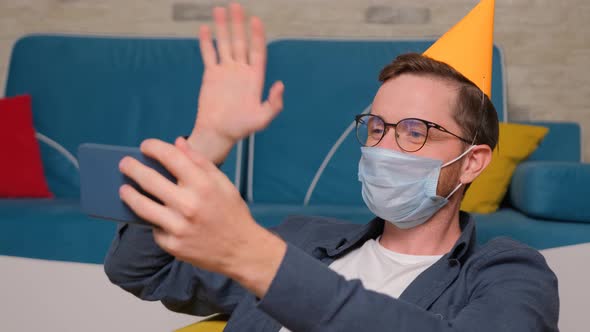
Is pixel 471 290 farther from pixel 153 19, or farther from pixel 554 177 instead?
pixel 153 19

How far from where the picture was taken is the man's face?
4.01 feet

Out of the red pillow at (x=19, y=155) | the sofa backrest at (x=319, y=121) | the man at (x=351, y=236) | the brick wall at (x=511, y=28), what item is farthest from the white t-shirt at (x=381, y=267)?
the brick wall at (x=511, y=28)

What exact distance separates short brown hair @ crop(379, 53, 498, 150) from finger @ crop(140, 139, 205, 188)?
2.34ft

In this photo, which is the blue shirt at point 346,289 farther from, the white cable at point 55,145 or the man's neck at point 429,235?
the white cable at point 55,145

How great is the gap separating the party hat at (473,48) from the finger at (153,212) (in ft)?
2.64

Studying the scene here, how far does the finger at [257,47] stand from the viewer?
72 centimetres

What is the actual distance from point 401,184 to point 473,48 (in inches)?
11.3

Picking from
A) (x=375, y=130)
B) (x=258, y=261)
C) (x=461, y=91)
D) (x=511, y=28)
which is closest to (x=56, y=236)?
(x=375, y=130)

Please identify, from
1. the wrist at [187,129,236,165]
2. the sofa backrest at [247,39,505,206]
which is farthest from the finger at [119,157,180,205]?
the sofa backrest at [247,39,505,206]

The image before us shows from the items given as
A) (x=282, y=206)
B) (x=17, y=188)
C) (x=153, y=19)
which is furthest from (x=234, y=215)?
(x=153, y=19)

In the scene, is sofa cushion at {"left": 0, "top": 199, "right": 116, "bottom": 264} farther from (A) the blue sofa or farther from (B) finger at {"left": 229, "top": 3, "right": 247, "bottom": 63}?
(B) finger at {"left": 229, "top": 3, "right": 247, "bottom": 63}

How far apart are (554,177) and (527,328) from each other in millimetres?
1479

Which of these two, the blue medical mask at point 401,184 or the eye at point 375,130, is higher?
the eye at point 375,130

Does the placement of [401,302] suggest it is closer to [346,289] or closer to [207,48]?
[346,289]
